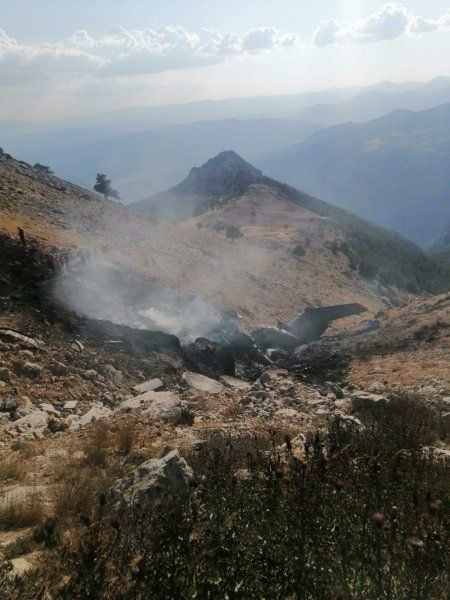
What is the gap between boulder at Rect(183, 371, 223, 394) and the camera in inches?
421

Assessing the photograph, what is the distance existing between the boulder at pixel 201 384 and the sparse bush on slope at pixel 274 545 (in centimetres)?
679

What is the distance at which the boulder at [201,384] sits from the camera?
1069cm

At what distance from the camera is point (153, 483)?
4.00 metres

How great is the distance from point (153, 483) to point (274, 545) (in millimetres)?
1450

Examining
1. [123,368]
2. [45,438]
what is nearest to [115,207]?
[123,368]

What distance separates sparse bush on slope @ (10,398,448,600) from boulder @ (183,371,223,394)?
679cm

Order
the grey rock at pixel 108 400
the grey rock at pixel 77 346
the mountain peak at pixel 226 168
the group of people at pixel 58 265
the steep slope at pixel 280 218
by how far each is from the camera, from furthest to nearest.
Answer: the mountain peak at pixel 226 168 → the steep slope at pixel 280 218 → the group of people at pixel 58 265 → the grey rock at pixel 77 346 → the grey rock at pixel 108 400

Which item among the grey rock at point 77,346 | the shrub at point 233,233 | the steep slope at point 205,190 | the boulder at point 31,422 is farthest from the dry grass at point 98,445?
the steep slope at point 205,190

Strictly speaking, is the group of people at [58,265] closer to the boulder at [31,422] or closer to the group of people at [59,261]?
the group of people at [59,261]

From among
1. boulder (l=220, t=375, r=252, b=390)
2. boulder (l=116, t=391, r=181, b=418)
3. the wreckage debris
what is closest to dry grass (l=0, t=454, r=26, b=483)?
boulder (l=116, t=391, r=181, b=418)

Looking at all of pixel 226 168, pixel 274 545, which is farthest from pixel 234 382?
pixel 226 168

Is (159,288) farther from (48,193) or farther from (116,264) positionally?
(48,193)

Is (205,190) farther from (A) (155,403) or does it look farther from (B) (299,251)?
(A) (155,403)

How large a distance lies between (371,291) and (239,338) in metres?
25.7
